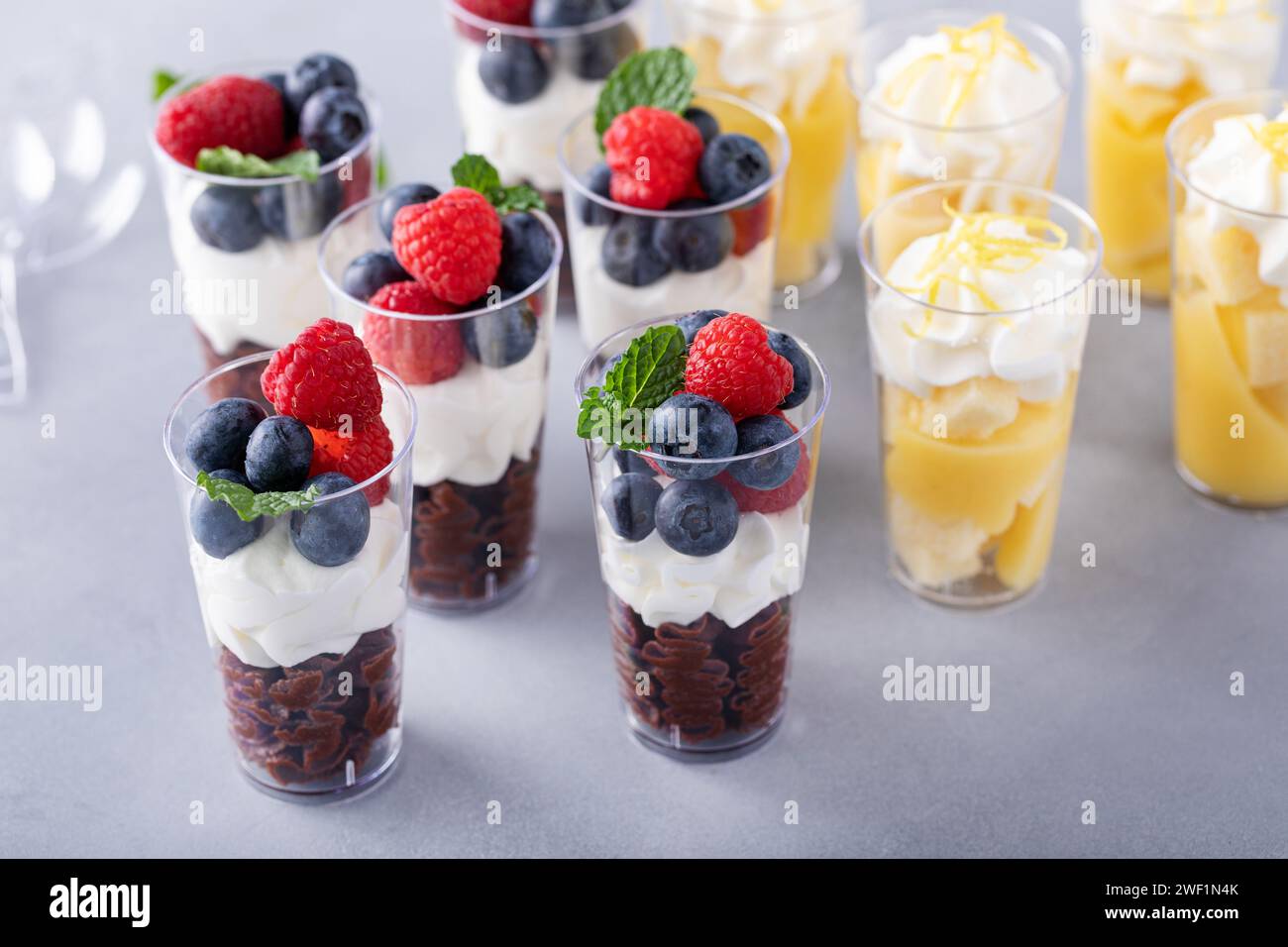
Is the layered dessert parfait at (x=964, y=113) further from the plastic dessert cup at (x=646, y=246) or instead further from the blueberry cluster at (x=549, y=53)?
the blueberry cluster at (x=549, y=53)

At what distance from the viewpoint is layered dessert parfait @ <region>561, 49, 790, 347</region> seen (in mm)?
1871

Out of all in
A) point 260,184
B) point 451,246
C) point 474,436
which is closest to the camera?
point 451,246

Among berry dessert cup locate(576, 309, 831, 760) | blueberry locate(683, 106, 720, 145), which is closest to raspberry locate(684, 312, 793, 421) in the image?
berry dessert cup locate(576, 309, 831, 760)

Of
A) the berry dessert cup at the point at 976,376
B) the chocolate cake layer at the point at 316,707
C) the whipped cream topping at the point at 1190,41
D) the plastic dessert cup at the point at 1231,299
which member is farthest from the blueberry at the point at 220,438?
the whipped cream topping at the point at 1190,41

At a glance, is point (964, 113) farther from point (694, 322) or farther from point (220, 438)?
point (220, 438)

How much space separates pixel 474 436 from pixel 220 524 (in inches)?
15.4

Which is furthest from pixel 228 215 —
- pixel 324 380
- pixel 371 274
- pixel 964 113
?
pixel 964 113

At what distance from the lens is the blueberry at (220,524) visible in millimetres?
1452

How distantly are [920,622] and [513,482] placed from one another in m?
0.50

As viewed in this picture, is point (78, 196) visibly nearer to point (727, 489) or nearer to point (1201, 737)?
point (727, 489)

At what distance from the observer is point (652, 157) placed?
6.09ft

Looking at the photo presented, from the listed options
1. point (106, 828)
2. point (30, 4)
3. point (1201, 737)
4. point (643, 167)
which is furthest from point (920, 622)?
point (30, 4)

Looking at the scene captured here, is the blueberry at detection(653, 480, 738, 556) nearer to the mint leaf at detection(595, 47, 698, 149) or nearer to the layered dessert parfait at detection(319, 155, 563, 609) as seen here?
the layered dessert parfait at detection(319, 155, 563, 609)

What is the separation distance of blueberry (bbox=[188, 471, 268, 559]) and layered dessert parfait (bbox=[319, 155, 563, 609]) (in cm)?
30
